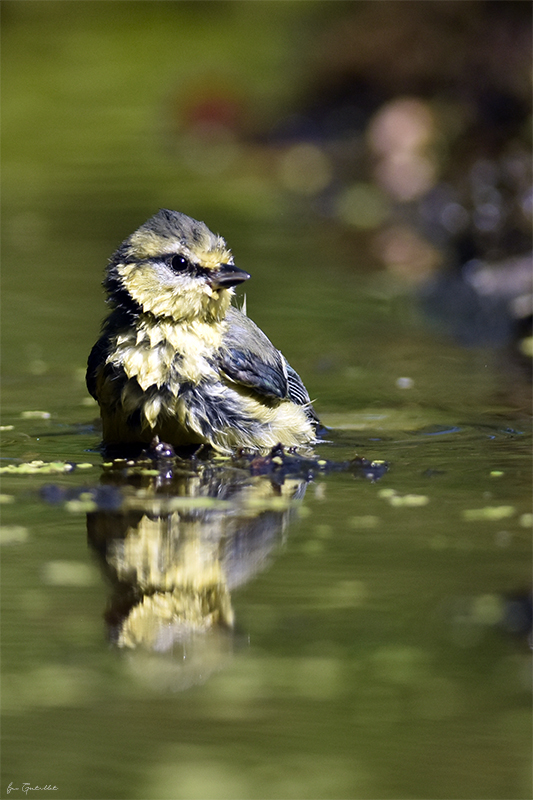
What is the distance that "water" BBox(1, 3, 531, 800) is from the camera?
3.12m

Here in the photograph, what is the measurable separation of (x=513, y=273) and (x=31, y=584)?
7.31 meters

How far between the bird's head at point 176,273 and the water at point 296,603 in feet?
2.50

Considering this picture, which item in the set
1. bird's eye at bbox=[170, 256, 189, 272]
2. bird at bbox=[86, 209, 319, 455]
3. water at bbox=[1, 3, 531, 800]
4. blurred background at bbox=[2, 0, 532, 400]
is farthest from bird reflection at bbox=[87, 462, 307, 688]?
blurred background at bbox=[2, 0, 532, 400]

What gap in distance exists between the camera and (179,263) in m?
5.45

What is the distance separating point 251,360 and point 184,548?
135cm

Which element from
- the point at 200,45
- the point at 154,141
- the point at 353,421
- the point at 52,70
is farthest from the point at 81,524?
the point at 200,45

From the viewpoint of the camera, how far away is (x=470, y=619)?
12.8ft

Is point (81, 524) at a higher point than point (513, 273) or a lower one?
lower

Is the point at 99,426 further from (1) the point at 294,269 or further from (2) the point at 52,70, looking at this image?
(2) the point at 52,70

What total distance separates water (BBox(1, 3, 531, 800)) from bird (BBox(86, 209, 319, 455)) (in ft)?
0.81

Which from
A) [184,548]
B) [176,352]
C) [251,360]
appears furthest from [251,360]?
[184,548]

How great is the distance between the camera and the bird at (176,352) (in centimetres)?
538

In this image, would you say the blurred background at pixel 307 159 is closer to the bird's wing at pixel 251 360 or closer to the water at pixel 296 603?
the water at pixel 296 603

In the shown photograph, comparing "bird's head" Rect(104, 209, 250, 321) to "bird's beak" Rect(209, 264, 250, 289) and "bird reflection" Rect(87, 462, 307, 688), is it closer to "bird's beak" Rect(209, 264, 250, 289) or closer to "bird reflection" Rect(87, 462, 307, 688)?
"bird's beak" Rect(209, 264, 250, 289)
